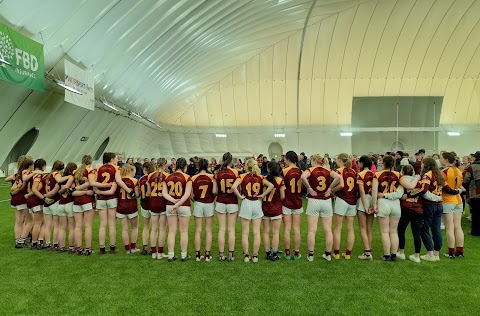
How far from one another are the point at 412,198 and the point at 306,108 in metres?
21.8

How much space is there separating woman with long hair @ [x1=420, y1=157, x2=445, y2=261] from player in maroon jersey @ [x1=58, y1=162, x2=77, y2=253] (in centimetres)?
595

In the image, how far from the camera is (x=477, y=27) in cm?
2336

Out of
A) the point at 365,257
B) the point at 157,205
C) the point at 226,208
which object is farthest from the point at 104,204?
the point at 365,257

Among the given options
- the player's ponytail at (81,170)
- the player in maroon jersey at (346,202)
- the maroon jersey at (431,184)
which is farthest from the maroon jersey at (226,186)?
the maroon jersey at (431,184)

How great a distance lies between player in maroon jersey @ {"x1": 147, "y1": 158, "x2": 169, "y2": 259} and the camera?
5914 millimetres

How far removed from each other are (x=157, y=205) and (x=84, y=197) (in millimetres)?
1293

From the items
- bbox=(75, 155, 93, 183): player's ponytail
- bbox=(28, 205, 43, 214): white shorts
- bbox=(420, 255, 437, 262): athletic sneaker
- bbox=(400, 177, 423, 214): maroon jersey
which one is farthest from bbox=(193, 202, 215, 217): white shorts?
bbox=(420, 255, 437, 262): athletic sneaker

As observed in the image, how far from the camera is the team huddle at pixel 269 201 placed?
579cm

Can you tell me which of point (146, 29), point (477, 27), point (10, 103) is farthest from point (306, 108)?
point (10, 103)

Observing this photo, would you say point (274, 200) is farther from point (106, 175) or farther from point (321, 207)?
point (106, 175)

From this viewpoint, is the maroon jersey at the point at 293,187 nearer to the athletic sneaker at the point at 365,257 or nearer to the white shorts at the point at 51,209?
the athletic sneaker at the point at 365,257

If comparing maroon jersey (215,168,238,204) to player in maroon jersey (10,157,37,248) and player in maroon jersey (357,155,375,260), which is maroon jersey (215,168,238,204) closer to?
player in maroon jersey (357,155,375,260)

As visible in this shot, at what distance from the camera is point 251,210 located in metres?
5.75

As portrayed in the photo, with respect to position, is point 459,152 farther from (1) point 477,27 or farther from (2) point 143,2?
(2) point 143,2
